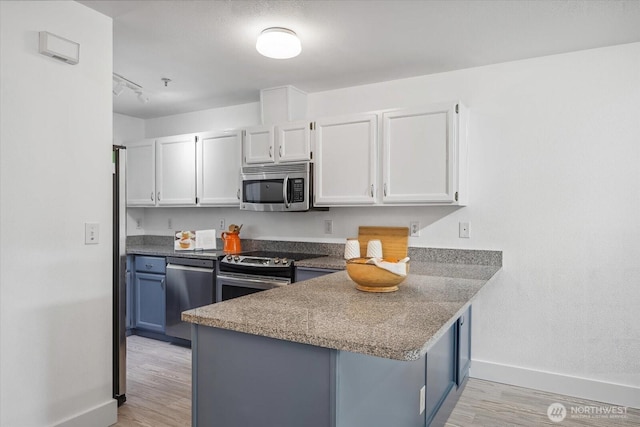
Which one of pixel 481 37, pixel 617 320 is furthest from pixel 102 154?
pixel 617 320

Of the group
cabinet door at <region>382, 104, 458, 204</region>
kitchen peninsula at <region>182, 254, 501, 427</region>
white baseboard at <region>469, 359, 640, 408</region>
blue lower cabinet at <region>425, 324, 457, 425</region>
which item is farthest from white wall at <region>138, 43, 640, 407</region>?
kitchen peninsula at <region>182, 254, 501, 427</region>

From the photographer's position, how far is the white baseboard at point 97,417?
2.22 metres

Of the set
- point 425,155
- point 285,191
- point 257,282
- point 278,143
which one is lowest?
point 257,282

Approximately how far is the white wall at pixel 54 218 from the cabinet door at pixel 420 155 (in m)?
1.92

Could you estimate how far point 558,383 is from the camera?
9.48 feet

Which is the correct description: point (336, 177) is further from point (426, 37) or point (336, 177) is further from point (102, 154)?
point (102, 154)

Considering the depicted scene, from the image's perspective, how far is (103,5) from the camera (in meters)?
2.27

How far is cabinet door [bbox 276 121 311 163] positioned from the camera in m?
3.45

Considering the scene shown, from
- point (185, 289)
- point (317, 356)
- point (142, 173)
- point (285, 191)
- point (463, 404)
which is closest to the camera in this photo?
point (317, 356)

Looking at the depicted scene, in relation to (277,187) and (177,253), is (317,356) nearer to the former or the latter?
(277,187)

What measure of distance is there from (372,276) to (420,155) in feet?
4.97

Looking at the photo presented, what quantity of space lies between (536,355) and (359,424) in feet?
7.40

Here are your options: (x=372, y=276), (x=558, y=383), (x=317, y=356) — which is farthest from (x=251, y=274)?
(x=558, y=383)

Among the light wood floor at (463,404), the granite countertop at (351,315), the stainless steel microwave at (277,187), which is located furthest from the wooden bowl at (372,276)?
the stainless steel microwave at (277,187)
